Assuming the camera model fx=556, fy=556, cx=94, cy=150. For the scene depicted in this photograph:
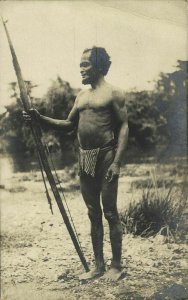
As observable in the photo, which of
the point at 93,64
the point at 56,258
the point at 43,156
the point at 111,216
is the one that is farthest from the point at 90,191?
the point at 93,64

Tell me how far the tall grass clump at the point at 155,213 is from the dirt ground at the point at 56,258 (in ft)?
0.45

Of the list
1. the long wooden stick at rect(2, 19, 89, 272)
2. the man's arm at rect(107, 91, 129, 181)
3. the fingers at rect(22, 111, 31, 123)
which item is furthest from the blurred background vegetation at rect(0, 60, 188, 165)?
the man's arm at rect(107, 91, 129, 181)

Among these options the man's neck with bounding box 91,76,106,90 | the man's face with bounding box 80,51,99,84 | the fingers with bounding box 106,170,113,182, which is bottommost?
the fingers with bounding box 106,170,113,182

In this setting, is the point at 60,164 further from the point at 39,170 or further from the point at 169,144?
the point at 169,144

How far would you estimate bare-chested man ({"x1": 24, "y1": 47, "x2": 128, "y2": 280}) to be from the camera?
4.23 meters

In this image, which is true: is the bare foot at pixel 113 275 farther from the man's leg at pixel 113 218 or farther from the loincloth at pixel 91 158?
the loincloth at pixel 91 158

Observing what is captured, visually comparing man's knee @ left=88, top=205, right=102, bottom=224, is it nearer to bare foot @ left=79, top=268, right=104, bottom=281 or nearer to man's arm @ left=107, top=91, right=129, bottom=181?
man's arm @ left=107, top=91, right=129, bottom=181

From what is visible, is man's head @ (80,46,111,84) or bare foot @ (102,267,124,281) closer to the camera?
man's head @ (80,46,111,84)

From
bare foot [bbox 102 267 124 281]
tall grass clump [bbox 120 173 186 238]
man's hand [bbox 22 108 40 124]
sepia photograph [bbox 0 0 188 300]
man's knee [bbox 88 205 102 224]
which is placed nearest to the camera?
man's hand [bbox 22 108 40 124]

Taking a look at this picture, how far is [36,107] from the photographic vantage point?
4.40m

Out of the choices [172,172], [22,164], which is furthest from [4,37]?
[172,172]

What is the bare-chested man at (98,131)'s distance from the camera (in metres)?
4.23

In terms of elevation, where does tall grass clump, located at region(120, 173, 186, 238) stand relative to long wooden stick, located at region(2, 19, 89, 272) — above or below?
below

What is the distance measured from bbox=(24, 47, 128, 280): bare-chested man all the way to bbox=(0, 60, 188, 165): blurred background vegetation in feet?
0.51
